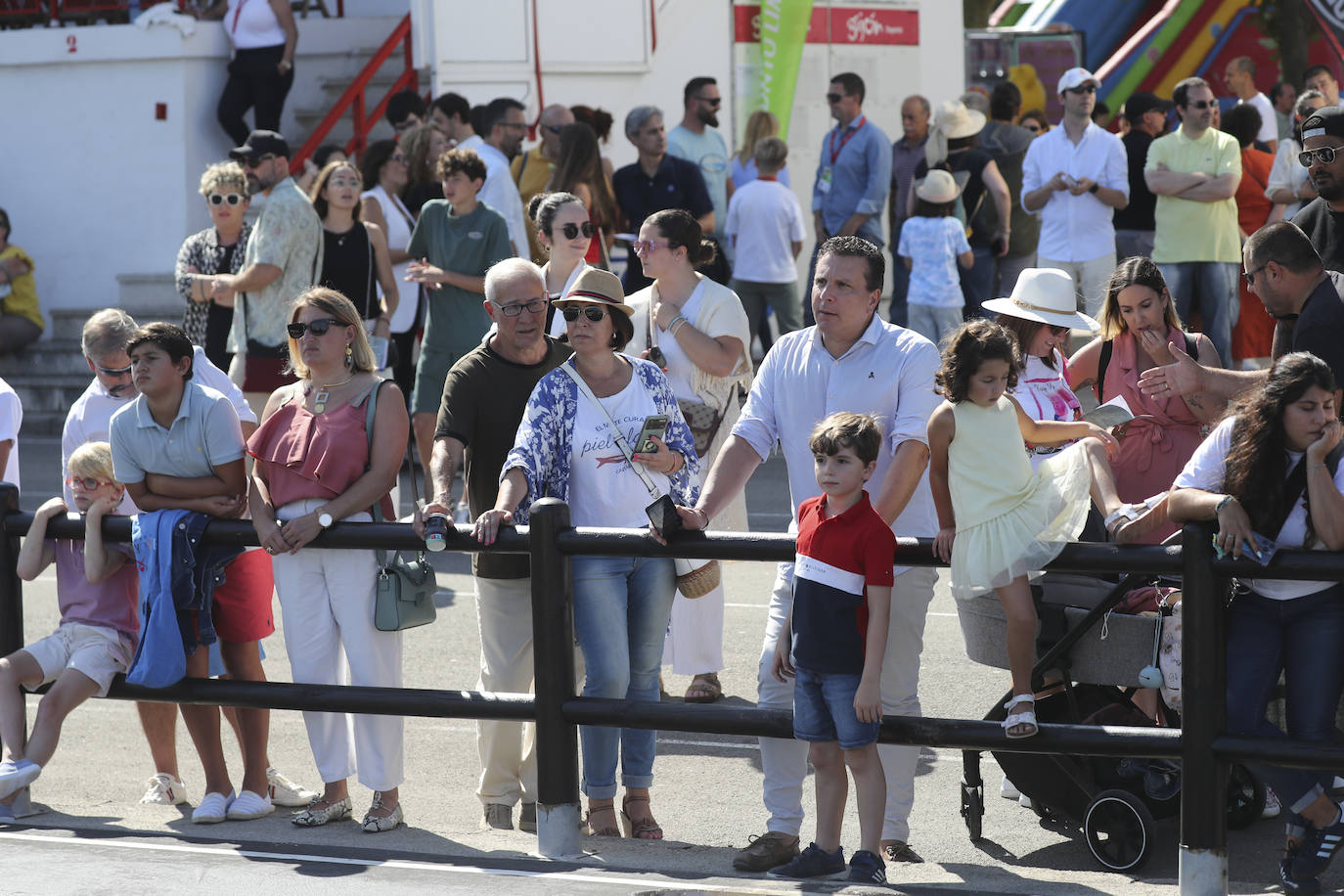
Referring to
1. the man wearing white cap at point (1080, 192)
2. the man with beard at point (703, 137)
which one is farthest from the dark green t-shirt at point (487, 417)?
the man wearing white cap at point (1080, 192)

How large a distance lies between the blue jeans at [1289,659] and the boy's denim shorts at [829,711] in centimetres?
101

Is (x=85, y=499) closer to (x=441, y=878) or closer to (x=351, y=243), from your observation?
(x=441, y=878)

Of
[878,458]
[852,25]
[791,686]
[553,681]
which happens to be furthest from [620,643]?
[852,25]

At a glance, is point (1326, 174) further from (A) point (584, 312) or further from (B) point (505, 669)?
(B) point (505, 669)

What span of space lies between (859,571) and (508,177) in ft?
20.9

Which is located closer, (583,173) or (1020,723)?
(1020,723)

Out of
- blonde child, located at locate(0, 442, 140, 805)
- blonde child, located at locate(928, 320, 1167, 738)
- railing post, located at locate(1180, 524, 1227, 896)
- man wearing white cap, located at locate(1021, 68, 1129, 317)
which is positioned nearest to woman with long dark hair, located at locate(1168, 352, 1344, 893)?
railing post, located at locate(1180, 524, 1227, 896)

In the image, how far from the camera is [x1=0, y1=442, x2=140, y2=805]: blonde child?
18.4 ft

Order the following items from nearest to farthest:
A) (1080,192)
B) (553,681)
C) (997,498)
A: 1. (997,498)
2. (553,681)
3. (1080,192)

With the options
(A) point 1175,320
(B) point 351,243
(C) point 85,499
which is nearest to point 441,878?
(C) point 85,499

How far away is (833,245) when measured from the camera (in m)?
5.33

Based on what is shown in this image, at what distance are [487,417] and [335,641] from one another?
92 cm

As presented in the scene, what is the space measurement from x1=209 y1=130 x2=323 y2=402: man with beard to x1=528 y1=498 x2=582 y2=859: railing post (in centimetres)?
433

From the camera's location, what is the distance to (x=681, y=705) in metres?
4.88
